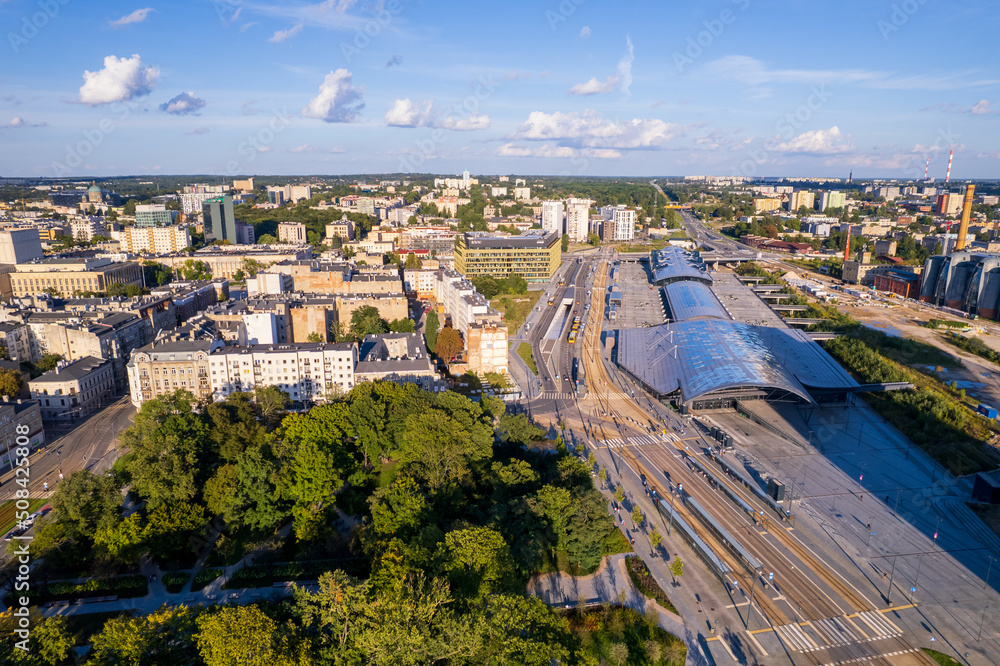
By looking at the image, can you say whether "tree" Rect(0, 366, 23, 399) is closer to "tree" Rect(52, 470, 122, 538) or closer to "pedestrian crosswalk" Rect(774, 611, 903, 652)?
"tree" Rect(52, 470, 122, 538)

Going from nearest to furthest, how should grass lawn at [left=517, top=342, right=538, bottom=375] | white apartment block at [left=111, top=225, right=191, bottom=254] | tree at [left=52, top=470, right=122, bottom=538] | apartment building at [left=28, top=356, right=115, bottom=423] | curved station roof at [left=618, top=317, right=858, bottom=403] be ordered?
tree at [left=52, top=470, right=122, bottom=538], apartment building at [left=28, top=356, right=115, bottom=423], curved station roof at [left=618, top=317, right=858, bottom=403], grass lawn at [left=517, top=342, right=538, bottom=375], white apartment block at [left=111, top=225, right=191, bottom=254]

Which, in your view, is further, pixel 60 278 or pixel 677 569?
pixel 60 278

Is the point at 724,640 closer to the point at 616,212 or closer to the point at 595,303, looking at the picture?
the point at 595,303

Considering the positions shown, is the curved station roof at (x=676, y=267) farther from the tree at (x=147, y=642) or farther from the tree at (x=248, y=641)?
the tree at (x=147, y=642)

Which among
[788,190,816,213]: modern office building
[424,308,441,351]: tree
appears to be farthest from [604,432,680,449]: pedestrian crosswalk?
[788,190,816,213]: modern office building

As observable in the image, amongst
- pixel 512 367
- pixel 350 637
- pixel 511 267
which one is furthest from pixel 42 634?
pixel 511 267

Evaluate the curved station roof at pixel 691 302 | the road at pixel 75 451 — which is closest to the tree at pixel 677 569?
the road at pixel 75 451

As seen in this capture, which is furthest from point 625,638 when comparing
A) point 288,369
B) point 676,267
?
point 676,267

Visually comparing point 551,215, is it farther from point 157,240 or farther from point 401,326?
point 157,240
